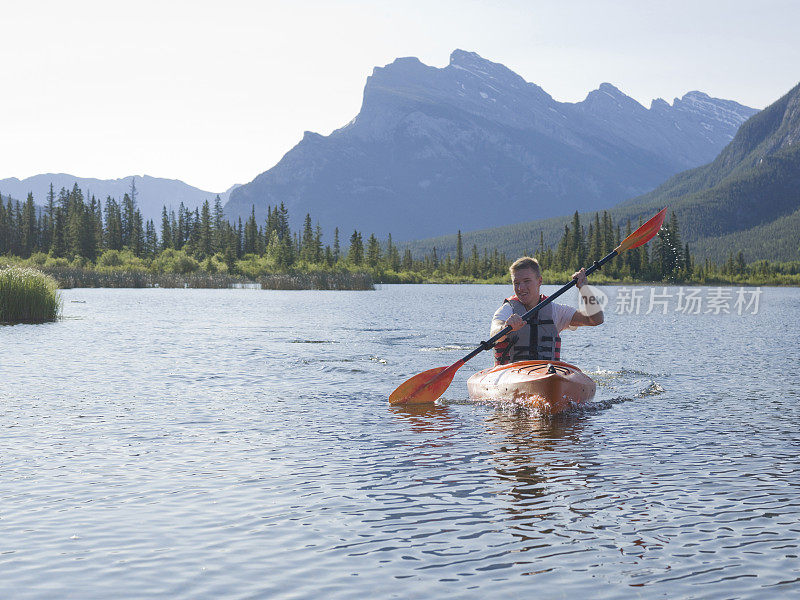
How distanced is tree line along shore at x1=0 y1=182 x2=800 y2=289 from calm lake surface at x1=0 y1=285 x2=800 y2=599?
85973 mm

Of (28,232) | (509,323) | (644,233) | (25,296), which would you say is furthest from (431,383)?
(28,232)

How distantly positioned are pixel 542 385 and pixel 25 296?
97.0 feet

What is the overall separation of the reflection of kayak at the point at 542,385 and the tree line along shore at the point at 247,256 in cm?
8783

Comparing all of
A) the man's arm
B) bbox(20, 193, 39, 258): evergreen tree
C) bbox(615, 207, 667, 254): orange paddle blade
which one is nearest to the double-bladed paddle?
bbox(615, 207, 667, 254): orange paddle blade

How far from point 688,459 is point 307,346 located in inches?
821

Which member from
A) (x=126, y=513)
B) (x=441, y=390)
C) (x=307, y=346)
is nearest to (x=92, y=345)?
(x=307, y=346)

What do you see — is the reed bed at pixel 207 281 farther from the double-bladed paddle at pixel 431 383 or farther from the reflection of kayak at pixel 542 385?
the reflection of kayak at pixel 542 385

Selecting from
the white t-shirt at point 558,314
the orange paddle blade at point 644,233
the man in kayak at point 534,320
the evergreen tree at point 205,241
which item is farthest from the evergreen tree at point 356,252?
the white t-shirt at point 558,314

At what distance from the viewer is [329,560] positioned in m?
7.12

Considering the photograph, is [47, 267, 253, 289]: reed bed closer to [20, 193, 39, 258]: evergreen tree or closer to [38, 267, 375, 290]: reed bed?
[38, 267, 375, 290]: reed bed

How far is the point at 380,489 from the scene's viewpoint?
9578 mm

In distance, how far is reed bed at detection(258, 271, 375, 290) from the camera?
10344cm

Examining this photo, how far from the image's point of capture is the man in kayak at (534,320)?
46.1 feet

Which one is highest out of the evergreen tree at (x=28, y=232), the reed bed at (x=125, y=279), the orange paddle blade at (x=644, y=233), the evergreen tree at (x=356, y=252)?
the evergreen tree at (x=28, y=232)
